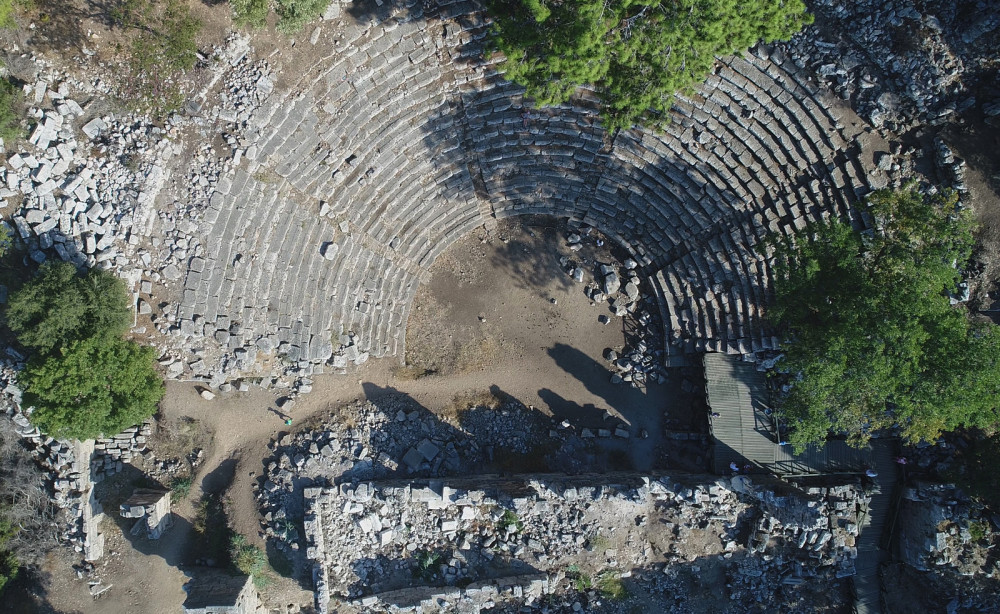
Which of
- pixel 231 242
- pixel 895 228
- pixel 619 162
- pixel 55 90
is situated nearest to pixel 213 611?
pixel 231 242

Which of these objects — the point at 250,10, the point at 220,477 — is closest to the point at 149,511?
the point at 220,477

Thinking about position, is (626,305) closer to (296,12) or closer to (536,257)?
(536,257)

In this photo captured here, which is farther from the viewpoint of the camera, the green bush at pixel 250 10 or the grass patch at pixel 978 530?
the grass patch at pixel 978 530

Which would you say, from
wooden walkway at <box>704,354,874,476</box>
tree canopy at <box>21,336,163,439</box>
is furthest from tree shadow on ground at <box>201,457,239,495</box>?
wooden walkway at <box>704,354,874,476</box>

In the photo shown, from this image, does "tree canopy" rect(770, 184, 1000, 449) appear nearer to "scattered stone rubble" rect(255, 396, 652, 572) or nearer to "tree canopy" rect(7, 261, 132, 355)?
"scattered stone rubble" rect(255, 396, 652, 572)

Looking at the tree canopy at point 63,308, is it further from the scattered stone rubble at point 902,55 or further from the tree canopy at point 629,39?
the scattered stone rubble at point 902,55

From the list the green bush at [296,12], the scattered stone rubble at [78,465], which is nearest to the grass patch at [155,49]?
the green bush at [296,12]
